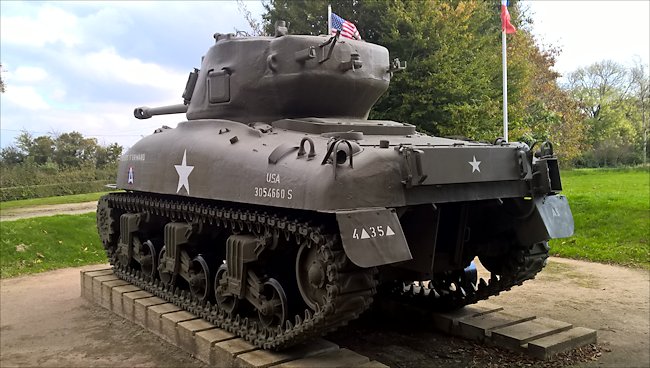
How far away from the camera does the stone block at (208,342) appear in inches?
241

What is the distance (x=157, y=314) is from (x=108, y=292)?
183 cm

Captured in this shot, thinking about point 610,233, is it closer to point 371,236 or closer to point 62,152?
point 371,236

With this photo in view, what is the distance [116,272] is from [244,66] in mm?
4261

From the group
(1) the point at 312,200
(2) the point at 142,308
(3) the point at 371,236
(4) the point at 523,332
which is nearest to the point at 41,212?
(2) the point at 142,308

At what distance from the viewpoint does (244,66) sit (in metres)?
7.17

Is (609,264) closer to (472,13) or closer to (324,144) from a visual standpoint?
(324,144)

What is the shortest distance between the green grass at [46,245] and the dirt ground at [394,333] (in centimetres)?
197

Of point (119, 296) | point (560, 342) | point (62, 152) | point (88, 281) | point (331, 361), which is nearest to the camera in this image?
point (331, 361)

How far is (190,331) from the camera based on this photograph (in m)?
6.55

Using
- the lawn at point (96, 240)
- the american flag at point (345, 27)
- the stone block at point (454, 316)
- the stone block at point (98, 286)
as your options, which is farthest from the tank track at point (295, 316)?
the lawn at point (96, 240)

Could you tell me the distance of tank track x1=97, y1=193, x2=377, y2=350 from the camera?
489cm

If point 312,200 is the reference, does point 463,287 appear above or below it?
below

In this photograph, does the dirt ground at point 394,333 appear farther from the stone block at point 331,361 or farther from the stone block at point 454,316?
the stone block at point 331,361

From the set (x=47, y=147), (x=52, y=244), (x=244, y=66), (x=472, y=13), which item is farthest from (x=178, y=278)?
(x=47, y=147)
